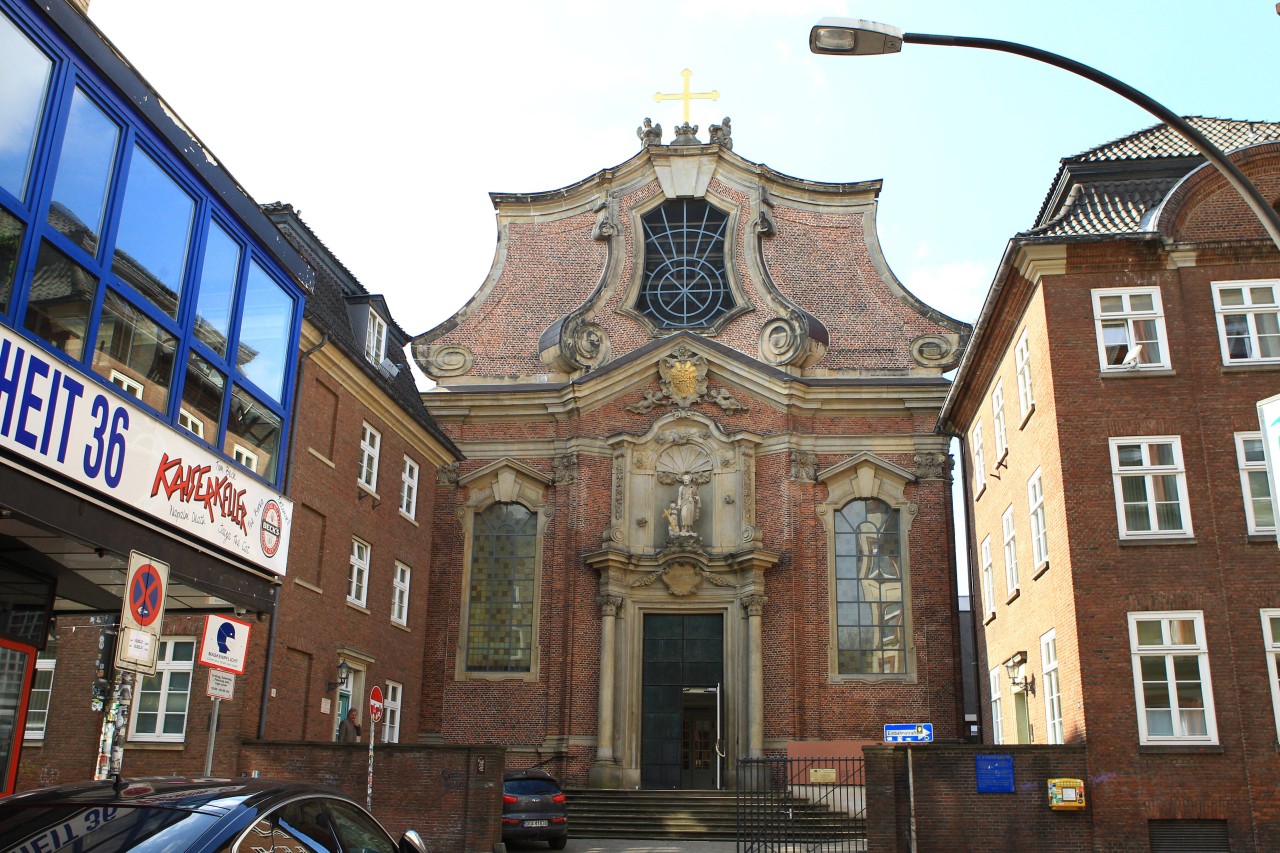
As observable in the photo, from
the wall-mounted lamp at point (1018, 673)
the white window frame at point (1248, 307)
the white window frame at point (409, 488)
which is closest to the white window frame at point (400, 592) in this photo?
the white window frame at point (409, 488)

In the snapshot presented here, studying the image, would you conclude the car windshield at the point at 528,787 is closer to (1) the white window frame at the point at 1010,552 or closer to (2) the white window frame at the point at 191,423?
(1) the white window frame at the point at 1010,552

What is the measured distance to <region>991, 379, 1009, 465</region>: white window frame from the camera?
23.1m

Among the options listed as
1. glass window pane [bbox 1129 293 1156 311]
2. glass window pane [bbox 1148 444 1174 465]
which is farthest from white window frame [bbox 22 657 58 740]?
glass window pane [bbox 1129 293 1156 311]

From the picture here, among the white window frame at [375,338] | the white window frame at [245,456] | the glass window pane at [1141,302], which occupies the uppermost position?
the white window frame at [375,338]

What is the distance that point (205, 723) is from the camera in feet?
66.8

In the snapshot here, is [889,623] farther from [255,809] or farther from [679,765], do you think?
[255,809]

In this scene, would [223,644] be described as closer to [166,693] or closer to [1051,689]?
[166,693]

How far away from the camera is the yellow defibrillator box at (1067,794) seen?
17.4m

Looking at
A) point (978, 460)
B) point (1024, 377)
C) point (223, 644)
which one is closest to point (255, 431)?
point (223, 644)

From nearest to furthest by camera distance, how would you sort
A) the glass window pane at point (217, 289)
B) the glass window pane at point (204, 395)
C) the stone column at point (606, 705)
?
the glass window pane at point (204, 395), the glass window pane at point (217, 289), the stone column at point (606, 705)

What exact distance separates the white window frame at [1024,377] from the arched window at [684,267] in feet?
39.2

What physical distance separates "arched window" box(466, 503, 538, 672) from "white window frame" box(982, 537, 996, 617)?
10725 mm

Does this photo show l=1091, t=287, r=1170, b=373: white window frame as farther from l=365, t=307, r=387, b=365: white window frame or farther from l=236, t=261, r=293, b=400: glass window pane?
l=365, t=307, r=387, b=365: white window frame

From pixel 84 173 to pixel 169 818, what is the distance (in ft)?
19.8
